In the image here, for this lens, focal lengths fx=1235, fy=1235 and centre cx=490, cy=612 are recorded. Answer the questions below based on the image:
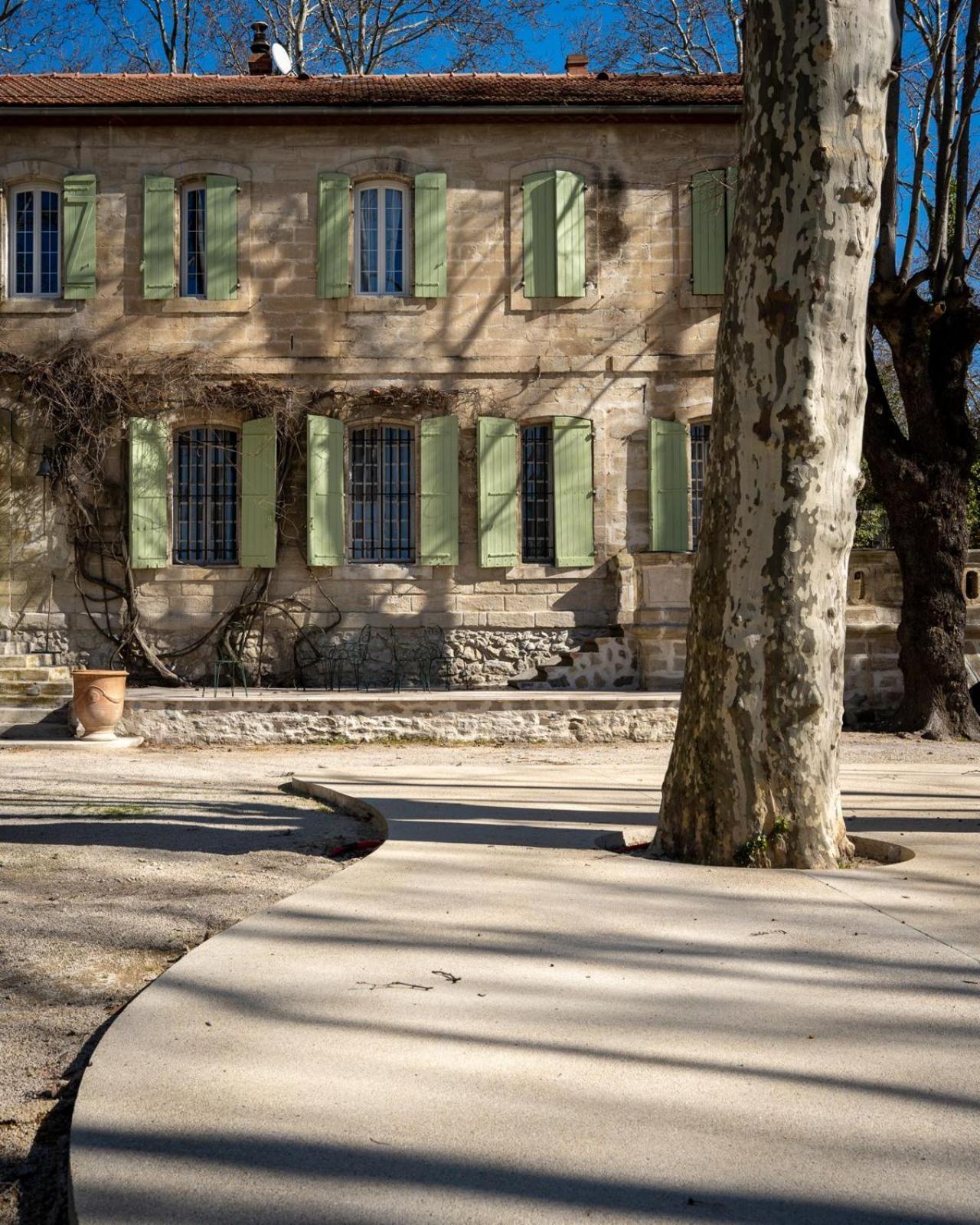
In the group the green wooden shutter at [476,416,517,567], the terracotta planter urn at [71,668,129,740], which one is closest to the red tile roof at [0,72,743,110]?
the green wooden shutter at [476,416,517,567]

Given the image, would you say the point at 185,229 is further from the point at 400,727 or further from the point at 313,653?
the point at 400,727

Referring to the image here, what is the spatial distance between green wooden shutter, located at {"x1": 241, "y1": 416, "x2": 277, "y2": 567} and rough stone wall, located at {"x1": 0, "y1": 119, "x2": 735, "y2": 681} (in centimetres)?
29

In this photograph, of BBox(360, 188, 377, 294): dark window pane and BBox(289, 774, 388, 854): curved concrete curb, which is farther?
BBox(360, 188, 377, 294): dark window pane

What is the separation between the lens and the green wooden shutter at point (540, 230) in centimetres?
1509

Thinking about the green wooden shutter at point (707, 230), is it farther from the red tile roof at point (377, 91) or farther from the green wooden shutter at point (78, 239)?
the green wooden shutter at point (78, 239)

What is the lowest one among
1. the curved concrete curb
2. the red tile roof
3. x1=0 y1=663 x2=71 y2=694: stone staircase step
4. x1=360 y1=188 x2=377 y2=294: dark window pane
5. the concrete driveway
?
the curved concrete curb

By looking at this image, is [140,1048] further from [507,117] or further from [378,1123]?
[507,117]

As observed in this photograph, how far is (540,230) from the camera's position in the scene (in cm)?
1510

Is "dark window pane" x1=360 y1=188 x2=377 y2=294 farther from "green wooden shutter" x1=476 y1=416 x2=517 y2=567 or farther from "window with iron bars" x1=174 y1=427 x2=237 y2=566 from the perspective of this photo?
"window with iron bars" x1=174 y1=427 x2=237 y2=566

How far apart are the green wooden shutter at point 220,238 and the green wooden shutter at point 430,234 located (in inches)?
88.2

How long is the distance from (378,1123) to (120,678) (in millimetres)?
10624

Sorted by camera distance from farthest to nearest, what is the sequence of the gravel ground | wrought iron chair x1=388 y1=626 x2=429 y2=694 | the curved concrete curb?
wrought iron chair x1=388 y1=626 x2=429 y2=694, the curved concrete curb, the gravel ground

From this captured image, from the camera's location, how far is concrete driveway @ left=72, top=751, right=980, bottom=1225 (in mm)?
1987

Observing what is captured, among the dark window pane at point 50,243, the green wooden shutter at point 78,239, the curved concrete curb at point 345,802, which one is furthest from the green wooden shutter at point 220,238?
the curved concrete curb at point 345,802
